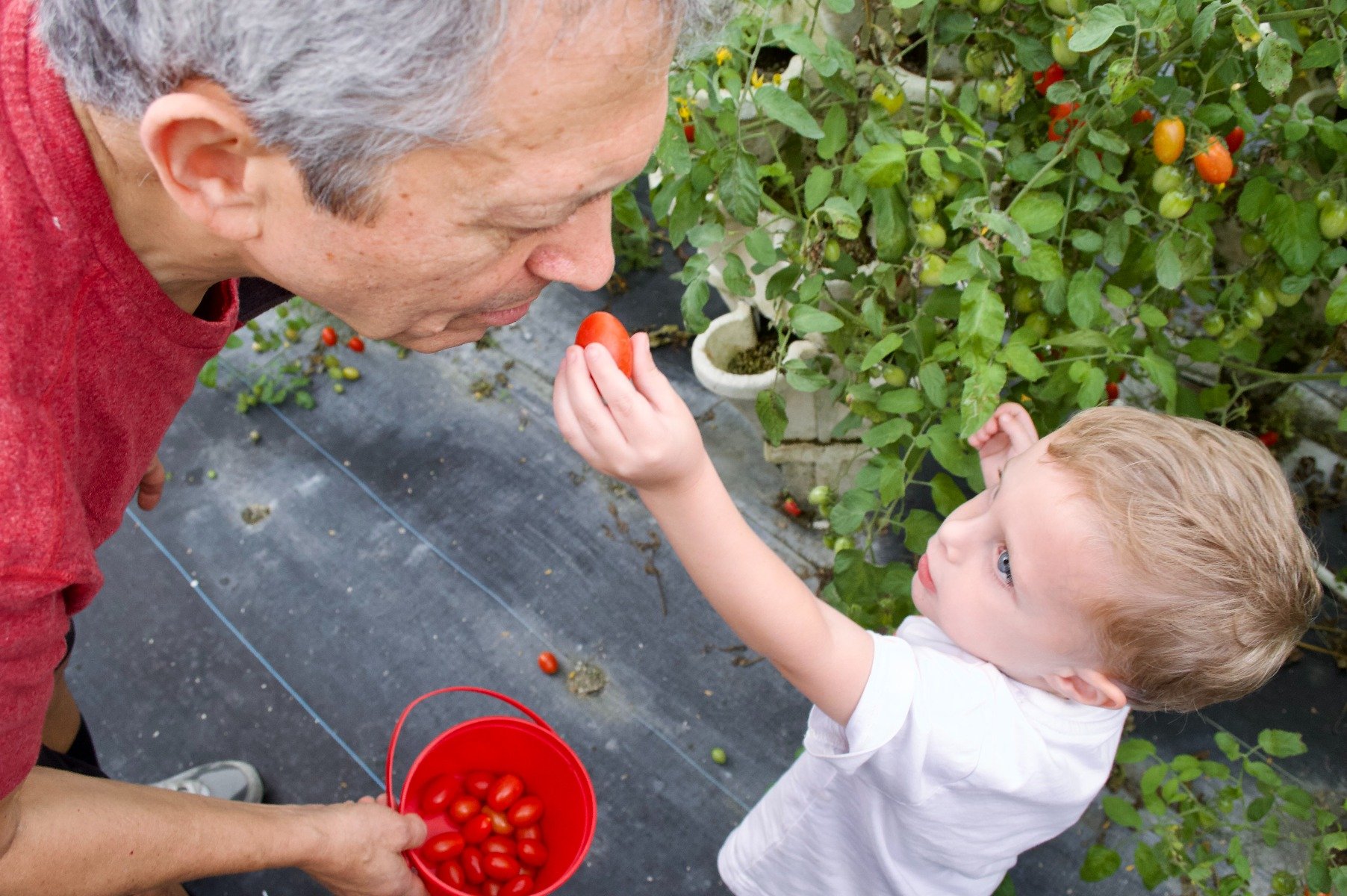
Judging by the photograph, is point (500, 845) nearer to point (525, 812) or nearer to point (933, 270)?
point (525, 812)

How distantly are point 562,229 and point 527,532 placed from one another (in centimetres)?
138

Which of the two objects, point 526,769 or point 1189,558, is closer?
point 1189,558

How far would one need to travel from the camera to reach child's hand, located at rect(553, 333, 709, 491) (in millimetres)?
825

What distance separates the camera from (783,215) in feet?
4.55

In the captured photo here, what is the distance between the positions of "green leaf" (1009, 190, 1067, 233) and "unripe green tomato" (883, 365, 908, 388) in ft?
0.90

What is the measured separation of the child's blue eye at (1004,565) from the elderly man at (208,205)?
1.64 feet

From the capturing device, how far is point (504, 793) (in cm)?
147

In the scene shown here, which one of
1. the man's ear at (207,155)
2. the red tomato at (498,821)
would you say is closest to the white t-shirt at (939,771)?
the red tomato at (498,821)

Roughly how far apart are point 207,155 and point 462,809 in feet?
3.53

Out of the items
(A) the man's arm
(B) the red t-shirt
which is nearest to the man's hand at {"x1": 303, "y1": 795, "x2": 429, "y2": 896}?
(A) the man's arm

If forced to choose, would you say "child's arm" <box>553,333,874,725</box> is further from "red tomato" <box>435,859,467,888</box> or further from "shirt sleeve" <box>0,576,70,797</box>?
"red tomato" <box>435,859,467,888</box>

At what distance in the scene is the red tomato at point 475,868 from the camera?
1.40 meters

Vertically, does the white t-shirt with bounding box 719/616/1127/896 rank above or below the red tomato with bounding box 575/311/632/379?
below

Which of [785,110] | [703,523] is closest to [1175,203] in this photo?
[785,110]
